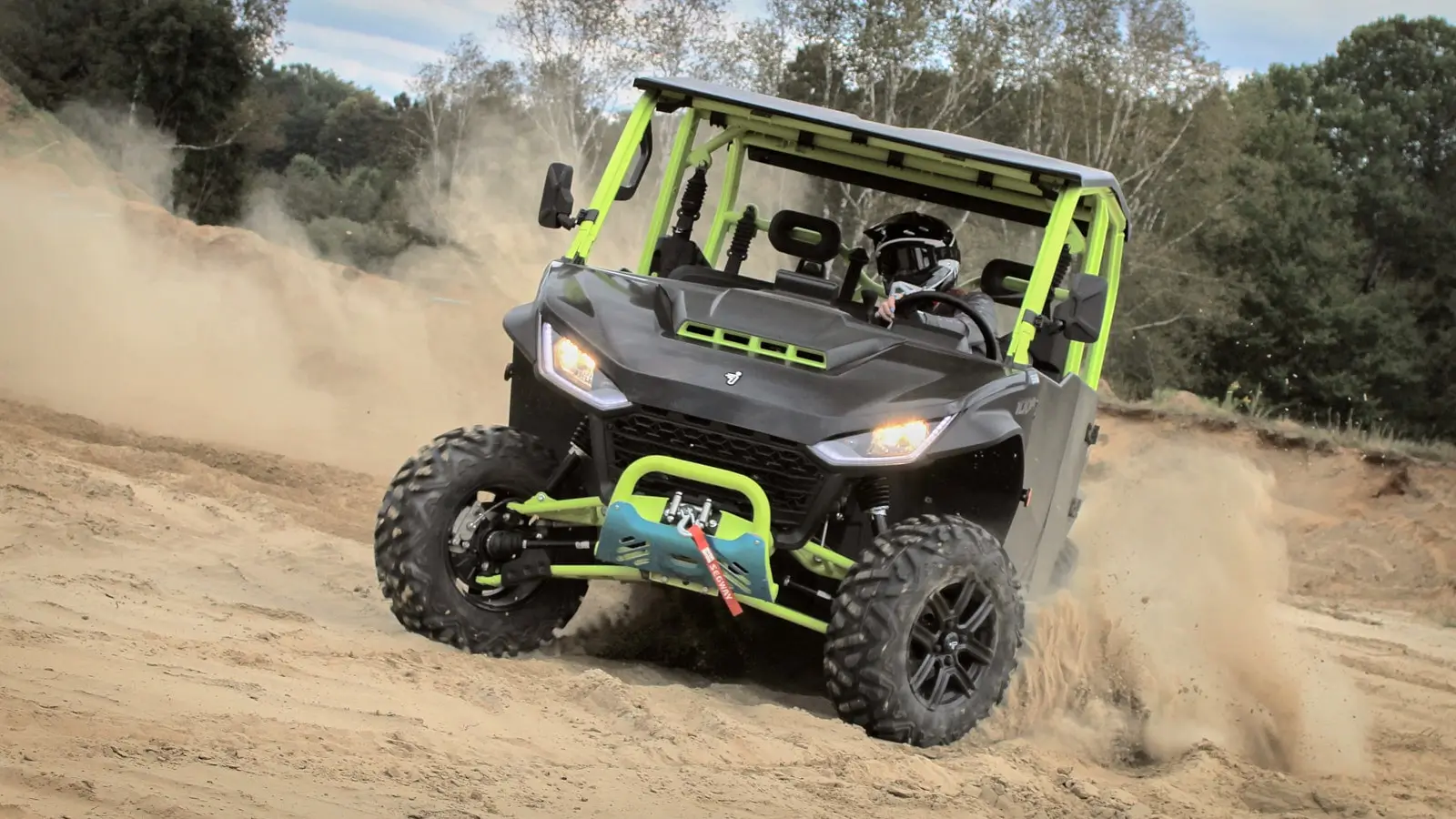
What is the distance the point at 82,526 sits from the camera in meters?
7.22

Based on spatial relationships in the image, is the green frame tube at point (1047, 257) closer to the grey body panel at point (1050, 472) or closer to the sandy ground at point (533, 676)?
the grey body panel at point (1050, 472)

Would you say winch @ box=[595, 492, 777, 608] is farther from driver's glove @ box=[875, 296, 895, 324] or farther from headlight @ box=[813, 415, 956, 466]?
driver's glove @ box=[875, 296, 895, 324]

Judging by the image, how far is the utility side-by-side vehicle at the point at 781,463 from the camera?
5.36 metres

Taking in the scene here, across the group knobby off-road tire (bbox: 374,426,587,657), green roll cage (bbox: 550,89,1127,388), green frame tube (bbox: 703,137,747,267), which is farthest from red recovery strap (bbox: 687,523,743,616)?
green frame tube (bbox: 703,137,747,267)

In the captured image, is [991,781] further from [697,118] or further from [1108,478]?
[1108,478]

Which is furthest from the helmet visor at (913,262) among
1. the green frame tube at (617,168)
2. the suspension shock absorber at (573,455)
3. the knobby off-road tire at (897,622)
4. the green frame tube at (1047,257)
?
the suspension shock absorber at (573,455)

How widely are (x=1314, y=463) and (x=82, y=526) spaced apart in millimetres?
15283

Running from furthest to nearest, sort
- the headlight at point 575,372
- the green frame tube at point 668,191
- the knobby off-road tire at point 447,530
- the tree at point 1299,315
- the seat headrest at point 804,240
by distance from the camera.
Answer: the tree at point 1299,315 → the green frame tube at point 668,191 → the seat headrest at point 804,240 → the knobby off-road tire at point 447,530 → the headlight at point 575,372

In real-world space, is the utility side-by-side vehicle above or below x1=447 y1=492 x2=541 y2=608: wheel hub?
above

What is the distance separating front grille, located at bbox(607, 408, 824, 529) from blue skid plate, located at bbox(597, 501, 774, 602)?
0.18m

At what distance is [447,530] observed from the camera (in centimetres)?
588

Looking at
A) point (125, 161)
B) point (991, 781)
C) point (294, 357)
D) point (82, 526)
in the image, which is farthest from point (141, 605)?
point (125, 161)

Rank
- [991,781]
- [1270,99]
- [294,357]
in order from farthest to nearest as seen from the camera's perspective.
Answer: [1270,99], [294,357], [991,781]

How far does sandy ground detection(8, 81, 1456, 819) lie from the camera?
155 inches
